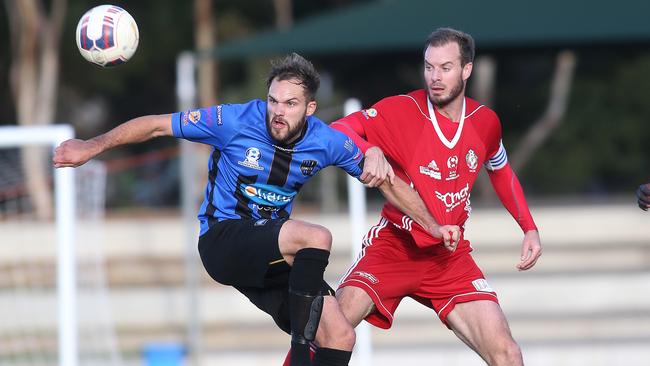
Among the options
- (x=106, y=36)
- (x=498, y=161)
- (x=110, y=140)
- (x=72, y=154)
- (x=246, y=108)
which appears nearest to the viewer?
(x=72, y=154)

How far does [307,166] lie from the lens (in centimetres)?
536

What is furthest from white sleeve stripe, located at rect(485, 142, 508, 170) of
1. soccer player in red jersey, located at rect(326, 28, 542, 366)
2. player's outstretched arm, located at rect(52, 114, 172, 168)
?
player's outstretched arm, located at rect(52, 114, 172, 168)

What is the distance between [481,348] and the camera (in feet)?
18.5

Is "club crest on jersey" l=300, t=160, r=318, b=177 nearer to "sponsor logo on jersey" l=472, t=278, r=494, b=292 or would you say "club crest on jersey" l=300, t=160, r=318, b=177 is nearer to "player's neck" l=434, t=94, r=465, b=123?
"player's neck" l=434, t=94, r=465, b=123

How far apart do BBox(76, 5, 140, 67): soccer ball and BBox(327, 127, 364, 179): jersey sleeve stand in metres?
1.11

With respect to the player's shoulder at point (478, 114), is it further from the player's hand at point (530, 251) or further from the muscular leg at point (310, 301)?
the muscular leg at point (310, 301)

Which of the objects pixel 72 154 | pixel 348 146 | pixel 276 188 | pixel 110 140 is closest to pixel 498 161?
pixel 348 146

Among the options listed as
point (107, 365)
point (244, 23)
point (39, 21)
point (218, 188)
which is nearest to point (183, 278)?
point (107, 365)

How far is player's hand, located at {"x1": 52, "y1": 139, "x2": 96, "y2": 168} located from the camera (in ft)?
16.3

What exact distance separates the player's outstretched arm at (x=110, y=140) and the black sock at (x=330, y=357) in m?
1.28

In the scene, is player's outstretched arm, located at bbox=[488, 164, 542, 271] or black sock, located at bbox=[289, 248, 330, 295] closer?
black sock, located at bbox=[289, 248, 330, 295]

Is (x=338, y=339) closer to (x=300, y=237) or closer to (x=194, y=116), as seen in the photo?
(x=300, y=237)

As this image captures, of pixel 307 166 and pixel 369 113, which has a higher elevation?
pixel 369 113

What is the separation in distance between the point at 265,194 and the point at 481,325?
1306 mm
